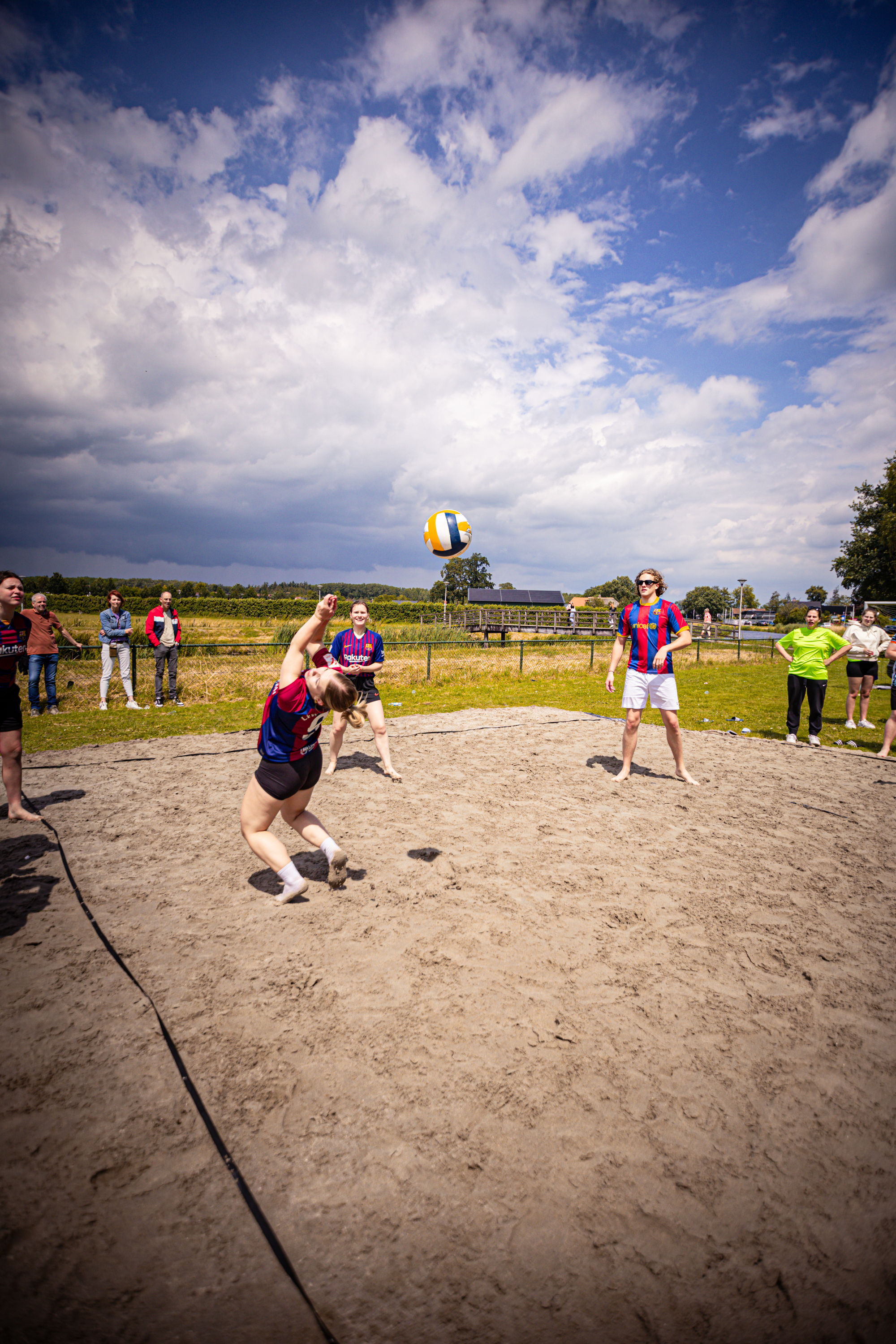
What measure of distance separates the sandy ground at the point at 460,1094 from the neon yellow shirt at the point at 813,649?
177 inches

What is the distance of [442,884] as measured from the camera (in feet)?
13.9

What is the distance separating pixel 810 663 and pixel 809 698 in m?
0.64

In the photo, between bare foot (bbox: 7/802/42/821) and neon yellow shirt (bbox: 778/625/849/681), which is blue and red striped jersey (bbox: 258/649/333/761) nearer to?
bare foot (bbox: 7/802/42/821)

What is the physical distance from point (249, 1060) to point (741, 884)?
342 cm

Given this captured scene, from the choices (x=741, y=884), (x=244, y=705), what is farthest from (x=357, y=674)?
(x=244, y=705)

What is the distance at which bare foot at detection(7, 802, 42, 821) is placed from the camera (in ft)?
17.5

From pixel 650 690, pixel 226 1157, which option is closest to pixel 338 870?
pixel 226 1157

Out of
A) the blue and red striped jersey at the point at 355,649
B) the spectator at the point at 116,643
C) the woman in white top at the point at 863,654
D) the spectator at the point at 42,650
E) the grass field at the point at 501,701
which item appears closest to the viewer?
the blue and red striped jersey at the point at 355,649

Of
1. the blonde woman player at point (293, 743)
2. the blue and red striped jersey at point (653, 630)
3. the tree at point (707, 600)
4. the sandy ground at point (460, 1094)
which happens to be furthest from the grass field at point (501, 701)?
the tree at point (707, 600)

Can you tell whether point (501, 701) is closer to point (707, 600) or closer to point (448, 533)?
point (448, 533)

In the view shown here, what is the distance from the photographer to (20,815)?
17.6 feet

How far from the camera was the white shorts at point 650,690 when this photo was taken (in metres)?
6.30

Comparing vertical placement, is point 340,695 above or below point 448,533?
below

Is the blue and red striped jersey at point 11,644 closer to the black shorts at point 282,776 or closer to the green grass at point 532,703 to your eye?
the black shorts at point 282,776
